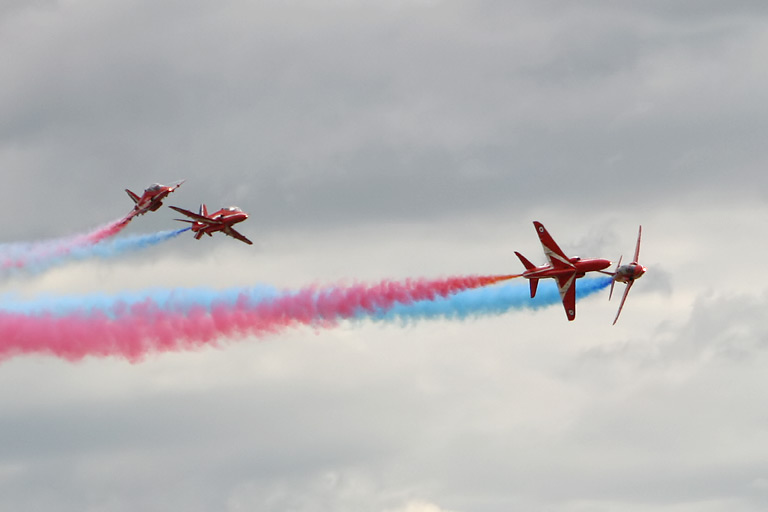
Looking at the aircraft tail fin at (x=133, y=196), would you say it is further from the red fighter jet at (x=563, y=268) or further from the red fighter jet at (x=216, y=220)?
the red fighter jet at (x=563, y=268)

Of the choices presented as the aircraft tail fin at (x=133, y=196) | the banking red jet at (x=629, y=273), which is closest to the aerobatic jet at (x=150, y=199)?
the aircraft tail fin at (x=133, y=196)

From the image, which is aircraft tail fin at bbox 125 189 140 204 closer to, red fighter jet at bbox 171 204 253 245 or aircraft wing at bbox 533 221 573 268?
red fighter jet at bbox 171 204 253 245

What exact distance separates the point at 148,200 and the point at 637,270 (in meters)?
41.0

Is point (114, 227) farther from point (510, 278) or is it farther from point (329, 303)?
point (510, 278)

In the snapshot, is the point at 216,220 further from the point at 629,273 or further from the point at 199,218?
the point at 629,273

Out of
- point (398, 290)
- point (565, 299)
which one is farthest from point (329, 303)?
point (565, 299)

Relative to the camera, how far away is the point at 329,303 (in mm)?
146125

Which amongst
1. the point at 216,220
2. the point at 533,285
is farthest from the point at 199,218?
the point at 533,285

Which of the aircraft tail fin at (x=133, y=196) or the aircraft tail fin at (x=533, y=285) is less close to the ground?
the aircraft tail fin at (x=133, y=196)

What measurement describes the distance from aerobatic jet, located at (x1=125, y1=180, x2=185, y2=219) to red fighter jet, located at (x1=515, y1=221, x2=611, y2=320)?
31.9m

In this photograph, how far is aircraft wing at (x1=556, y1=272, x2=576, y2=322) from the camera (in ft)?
465

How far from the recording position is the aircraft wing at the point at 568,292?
14188 centimetres

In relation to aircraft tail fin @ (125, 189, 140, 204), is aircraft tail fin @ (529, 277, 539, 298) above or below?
below

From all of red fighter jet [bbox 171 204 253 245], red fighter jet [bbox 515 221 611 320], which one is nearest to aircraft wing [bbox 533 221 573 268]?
red fighter jet [bbox 515 221 611 320]
